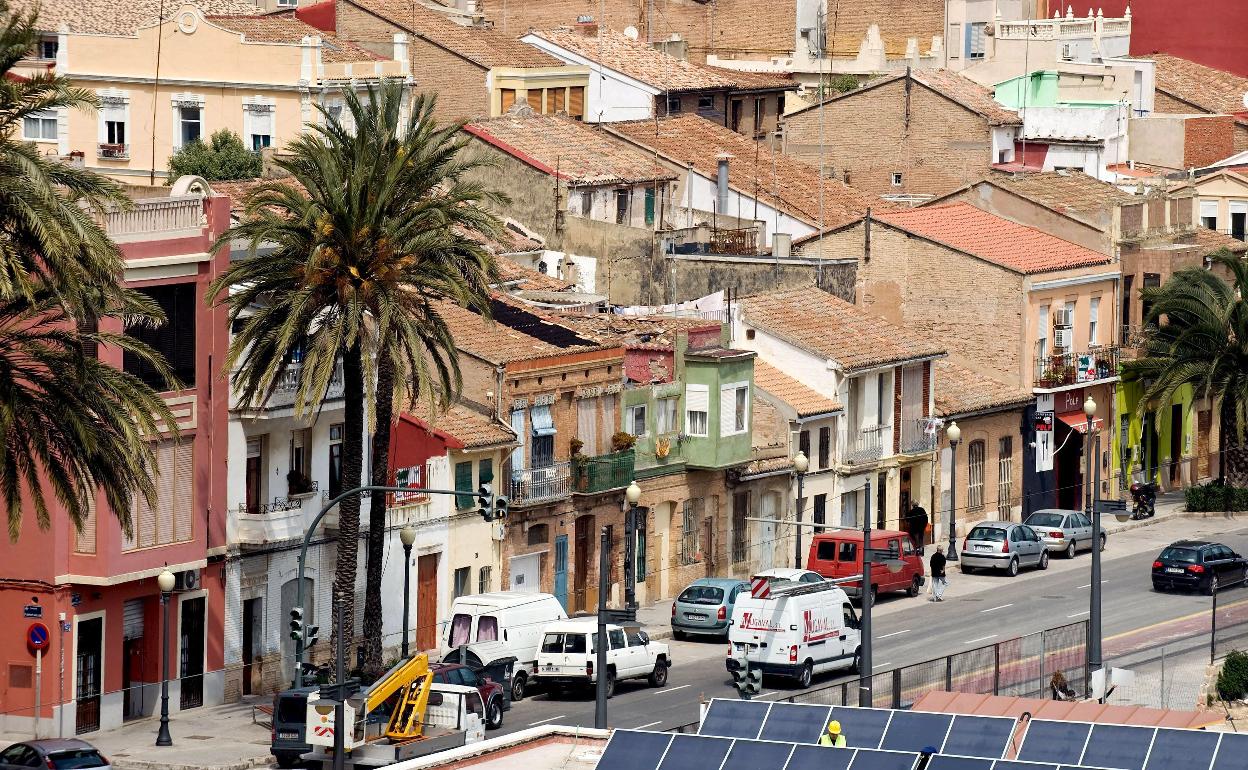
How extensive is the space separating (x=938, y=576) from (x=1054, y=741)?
1308 inches

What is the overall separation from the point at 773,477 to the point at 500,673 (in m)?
18.9

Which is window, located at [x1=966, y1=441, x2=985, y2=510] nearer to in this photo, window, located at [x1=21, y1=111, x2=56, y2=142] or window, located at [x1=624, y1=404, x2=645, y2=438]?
window, located at [x1=624, y1=404, x2=645, y2=438]

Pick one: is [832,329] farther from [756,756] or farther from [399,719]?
[756,756]

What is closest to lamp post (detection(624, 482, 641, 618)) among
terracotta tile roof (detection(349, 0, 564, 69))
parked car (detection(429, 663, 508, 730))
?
parked car (detection(429, 663, 508, 730))

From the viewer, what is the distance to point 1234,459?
91.1 metres

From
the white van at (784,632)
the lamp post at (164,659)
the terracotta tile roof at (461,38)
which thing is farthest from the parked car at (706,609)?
the terracotta tile roof at (461,38)

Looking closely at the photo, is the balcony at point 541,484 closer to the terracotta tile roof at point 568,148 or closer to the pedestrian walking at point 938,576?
the pedestrian walking at point 938,576

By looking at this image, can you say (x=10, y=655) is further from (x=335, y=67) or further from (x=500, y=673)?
(x=335, y=67)

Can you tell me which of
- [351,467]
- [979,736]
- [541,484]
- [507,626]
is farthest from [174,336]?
[979,736]

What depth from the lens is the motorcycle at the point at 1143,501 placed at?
88.0 meters

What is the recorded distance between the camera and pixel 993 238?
91.5 metres

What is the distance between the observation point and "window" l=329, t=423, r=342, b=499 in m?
65.2

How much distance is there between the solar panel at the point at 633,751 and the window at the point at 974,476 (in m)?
48.2

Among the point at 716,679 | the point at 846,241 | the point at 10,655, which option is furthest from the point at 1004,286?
the point at 10,655
